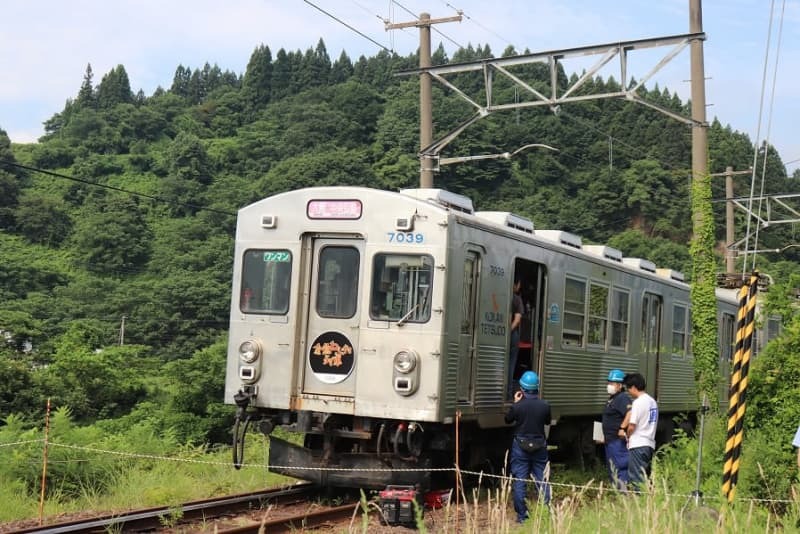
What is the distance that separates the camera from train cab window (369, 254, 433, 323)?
10.8 m

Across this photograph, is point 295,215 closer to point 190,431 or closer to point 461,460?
point 461,460

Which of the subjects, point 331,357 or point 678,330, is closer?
point 331,357

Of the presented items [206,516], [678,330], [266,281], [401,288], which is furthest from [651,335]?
[206,516]

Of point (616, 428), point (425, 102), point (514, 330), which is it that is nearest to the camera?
point (616, 428)

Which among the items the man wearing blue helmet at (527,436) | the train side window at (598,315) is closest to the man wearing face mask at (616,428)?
the man wearing blue helmet at (527,436)

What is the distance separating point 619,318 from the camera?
15836 mm

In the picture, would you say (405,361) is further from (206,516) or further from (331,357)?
(206,516)

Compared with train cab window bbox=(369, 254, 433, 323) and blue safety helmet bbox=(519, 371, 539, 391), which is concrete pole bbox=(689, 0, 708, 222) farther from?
train cab window bbox=(369, 254, 433, 323)

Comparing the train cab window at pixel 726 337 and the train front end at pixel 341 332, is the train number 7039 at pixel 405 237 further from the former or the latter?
the train cab window at pixel 726 337

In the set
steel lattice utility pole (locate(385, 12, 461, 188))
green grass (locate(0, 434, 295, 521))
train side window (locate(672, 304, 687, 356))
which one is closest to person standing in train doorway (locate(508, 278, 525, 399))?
green grass (locate(0, 434, 295, 521))

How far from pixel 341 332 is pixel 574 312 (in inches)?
167

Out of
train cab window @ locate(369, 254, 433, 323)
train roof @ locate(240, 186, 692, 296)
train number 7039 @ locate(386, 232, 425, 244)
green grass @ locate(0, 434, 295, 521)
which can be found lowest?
green grass @ locate(0, 434, 295, 521)

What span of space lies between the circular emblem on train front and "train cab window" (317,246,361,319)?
27cm

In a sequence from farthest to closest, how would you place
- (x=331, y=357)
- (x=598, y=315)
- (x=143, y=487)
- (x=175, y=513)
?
(x=598, y=315) < (x=143, y=487) < (x=331, y=357) < (x=175, y=513)
